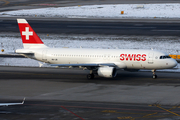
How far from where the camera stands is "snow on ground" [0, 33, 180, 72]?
68.4 metres

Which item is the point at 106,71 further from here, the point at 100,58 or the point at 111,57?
the point at 100,58

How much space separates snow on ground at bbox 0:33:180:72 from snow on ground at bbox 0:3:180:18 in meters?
34.3

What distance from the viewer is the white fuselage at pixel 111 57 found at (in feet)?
152

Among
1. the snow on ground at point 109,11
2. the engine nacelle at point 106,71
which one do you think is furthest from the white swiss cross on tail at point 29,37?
the snow on ground at point 109,11

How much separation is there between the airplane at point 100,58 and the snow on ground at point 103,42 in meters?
18.4

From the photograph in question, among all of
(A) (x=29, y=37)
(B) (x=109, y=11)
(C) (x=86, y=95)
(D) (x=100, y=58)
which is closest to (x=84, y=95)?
(C) (x=86, y=95)

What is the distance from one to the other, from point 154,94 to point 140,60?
9.17m

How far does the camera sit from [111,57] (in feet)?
156

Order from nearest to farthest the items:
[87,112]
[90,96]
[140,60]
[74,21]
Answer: [87,112]
[90,96]
[140,60]
[74,21]

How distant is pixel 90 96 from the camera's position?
37.4 meters

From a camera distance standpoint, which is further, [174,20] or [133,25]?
[174,20]

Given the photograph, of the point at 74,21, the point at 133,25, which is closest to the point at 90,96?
the point at 133,25

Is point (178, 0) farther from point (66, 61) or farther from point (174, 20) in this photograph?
point (66, 61)

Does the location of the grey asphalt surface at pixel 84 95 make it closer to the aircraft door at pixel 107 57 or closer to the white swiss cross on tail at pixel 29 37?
the aircraft door at pixel 107 57
